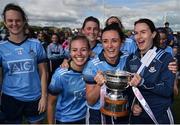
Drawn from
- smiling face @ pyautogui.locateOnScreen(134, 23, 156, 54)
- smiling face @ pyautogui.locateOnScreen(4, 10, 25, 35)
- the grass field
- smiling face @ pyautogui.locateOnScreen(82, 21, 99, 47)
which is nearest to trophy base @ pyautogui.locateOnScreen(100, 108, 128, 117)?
smiling face @ pyautogui.locateOnScreen(134, 23, 156, 54)

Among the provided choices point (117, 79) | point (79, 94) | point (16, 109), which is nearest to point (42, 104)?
point (16, 109)

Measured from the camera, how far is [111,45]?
123 inches

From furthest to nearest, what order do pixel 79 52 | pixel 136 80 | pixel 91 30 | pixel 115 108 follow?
pixel 91 30 → pixel 79 52 → pixel 115 108 → pixel 136 80

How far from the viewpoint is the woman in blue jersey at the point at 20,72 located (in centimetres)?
365

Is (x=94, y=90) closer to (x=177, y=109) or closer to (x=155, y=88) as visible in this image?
(x=155, y=88)

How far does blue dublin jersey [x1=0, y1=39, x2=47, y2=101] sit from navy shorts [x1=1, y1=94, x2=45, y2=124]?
6 cm

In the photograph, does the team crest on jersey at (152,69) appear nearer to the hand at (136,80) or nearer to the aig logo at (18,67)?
the hand at (136,80)

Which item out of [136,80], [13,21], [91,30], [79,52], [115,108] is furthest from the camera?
[91,30]

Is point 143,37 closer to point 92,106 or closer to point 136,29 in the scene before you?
point 136,29

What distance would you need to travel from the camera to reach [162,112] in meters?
3.00

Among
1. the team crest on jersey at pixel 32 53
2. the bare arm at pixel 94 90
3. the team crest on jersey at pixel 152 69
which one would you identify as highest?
the team crest on jersey at pixel 32 53

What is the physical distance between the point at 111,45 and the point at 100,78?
44cm

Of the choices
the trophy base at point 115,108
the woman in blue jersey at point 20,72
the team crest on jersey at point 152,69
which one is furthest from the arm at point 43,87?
the team crest on jersey at point 152,69

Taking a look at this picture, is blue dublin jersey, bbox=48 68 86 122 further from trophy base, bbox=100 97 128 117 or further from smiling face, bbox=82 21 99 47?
smiling face, bbox=82 21 99 47
